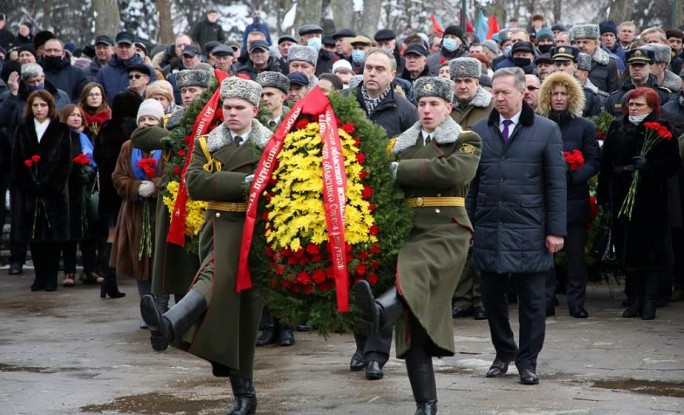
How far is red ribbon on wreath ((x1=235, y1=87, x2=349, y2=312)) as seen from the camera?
24.6 ft

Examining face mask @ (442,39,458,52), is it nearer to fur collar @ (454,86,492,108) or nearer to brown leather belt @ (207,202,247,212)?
fur collar @ (454,86,492,108)

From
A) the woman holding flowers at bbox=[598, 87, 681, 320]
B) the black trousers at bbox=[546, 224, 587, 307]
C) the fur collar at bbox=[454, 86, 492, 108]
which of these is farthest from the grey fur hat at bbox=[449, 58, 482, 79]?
the black trousers at bbox=[546, 224, 587, 307]

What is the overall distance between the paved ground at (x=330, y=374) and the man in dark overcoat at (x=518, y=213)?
1.35 ft

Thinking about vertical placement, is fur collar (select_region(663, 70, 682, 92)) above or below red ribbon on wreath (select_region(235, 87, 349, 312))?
above

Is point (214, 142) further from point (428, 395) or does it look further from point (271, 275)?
point (428, 395)

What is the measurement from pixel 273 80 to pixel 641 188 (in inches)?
145

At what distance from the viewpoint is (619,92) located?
46.3 ft

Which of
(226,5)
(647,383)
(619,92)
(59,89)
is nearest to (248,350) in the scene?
(647,383)

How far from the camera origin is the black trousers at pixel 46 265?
14898 mm

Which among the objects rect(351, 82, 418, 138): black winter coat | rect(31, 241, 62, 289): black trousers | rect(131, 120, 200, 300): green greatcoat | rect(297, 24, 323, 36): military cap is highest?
rect(297, 24, 323, 36): military cap

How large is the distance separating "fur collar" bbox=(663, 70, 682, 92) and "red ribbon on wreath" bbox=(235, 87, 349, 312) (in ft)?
23.8

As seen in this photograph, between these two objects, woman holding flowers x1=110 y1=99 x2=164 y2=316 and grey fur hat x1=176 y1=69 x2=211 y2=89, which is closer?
grey fur hat x1=176 y1=69 x2=211 y2=89

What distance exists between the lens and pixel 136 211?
12.3m

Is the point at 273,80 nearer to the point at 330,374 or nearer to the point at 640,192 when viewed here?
the point at 330,374
